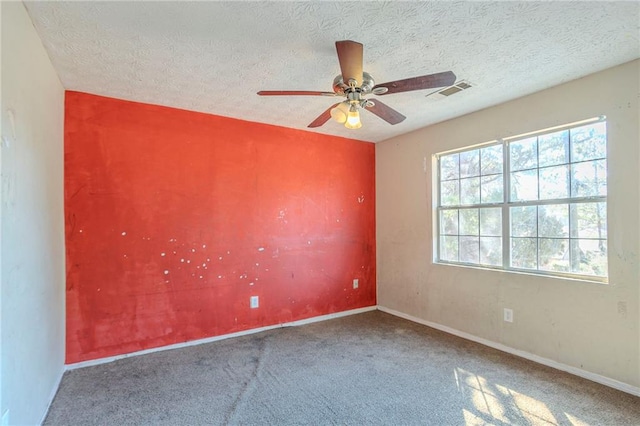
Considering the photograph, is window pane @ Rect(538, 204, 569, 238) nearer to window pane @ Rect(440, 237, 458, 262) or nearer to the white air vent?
window pane @ Rect(440, 237, 458, 262)

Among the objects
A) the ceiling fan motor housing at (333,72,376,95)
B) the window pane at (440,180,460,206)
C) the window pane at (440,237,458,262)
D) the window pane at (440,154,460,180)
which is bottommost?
the window pane at (440,237,458,262)

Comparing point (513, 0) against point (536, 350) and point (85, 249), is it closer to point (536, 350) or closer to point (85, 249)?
point (536, 350)

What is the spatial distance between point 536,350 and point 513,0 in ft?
8.87

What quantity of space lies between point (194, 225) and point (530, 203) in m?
3.18

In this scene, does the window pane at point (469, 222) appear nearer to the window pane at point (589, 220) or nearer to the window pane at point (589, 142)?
the window pane at point (589, 220)

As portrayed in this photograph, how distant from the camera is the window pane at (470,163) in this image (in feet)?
11.2

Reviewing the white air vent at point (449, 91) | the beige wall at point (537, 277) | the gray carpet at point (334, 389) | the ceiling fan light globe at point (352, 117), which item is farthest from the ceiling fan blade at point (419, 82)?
the gray carpet at point (334, 389)

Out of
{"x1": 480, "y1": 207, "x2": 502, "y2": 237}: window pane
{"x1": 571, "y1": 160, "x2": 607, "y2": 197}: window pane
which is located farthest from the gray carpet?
{"x1": 571, "y1": 160, "x2": 607, "y2": 197}: window pane

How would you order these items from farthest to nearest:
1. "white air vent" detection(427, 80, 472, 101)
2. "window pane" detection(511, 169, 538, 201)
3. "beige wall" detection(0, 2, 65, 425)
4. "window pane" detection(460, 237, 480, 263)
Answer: "window pane" detection(460, 237, 480, 263) → "window pane" detection(511, 169, 538, 201) → "white air vent" detection(427, 80, 472, 101) → "beige wall" detection(0, 2, 65, 425)

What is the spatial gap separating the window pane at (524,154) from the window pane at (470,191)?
41 centimetres

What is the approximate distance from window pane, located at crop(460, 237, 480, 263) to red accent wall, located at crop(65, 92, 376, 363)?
4.46ft

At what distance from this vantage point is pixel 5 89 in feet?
4.88

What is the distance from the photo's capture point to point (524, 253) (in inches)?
118

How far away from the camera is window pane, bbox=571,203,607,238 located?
249 cm
